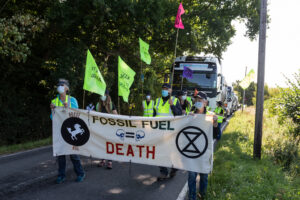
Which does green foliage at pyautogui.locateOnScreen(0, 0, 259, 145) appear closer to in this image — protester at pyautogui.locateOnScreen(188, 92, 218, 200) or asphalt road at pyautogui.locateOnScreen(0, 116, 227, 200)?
asphalt road at pyautogui.locateOnScreen(0, 116, 227, 200)

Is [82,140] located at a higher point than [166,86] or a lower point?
lower

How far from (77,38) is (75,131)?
9544mm

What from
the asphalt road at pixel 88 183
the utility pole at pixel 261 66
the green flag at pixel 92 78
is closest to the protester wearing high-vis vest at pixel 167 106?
the asphalt road at pixel 88 183

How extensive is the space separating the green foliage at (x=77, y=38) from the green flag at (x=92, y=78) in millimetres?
3530

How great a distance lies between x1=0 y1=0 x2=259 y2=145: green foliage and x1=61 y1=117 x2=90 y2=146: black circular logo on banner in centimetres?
382

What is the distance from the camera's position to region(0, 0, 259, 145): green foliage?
35.3 ft

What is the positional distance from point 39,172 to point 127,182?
7.09 ft

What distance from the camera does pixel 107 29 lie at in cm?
1472

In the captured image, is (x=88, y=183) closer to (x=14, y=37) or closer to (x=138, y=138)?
(x=138, y=138)

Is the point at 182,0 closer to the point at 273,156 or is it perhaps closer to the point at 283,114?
the point at 283,114

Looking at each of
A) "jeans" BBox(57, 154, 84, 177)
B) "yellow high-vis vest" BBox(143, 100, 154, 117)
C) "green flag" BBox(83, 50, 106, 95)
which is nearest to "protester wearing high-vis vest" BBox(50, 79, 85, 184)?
"jeans" BBox(57, 154, 84, 177)

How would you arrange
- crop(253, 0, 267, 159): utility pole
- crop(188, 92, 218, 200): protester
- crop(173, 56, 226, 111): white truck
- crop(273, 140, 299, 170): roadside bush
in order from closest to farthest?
crop(188, 92, 218, 200): protester, crop(253, 0, 267, 159): utility pole, crop(273, 140, 299, 170): roadside bush, crop(173, 56, 226, 111): white truck

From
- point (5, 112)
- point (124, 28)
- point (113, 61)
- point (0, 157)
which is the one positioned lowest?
point (0, 157)

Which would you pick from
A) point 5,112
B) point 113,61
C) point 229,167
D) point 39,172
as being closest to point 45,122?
point 5,112
